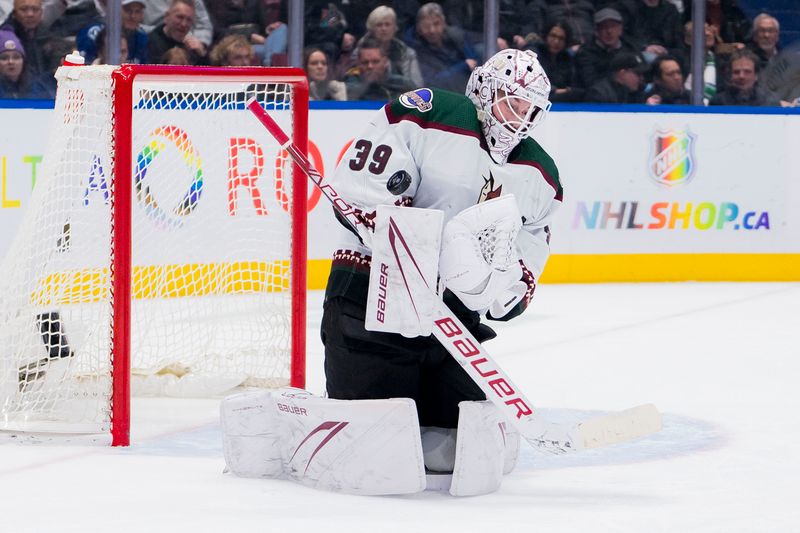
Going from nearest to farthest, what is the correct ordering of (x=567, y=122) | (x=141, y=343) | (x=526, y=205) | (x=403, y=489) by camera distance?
1. (x=403, y=489)
2. (x=526, y=205)
3. (x=141, y=343)
4. (x=567, y=122)

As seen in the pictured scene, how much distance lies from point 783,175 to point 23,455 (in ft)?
14.2

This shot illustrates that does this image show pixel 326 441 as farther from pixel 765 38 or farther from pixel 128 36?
pixel 765 38

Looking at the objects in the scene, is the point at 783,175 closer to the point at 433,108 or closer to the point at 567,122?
the point at 567,122

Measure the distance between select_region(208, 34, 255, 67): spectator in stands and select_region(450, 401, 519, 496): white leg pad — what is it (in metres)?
3.38

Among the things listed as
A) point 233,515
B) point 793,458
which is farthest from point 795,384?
point 233,515

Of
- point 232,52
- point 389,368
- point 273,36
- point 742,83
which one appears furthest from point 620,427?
point 742,83

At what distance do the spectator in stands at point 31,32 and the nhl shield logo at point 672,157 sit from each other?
262 cm

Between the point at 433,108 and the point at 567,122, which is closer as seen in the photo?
the point at 433,108

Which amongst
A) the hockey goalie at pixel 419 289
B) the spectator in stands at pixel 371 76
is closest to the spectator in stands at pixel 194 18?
the spectator in stands at pixel 371 76

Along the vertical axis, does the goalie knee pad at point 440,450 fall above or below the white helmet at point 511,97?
below

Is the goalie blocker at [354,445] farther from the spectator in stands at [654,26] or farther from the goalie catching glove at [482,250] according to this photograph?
the spectator in stands at [654,26]

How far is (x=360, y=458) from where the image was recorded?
258 cm

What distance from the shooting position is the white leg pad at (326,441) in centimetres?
256

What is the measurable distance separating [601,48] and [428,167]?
4.05 m
